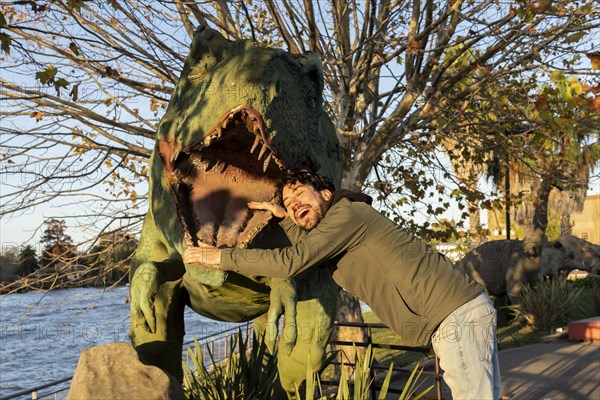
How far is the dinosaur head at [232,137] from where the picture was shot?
3.12 metres

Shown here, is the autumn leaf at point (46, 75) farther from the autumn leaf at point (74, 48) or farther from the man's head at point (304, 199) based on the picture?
the man's head at point (304, 199)

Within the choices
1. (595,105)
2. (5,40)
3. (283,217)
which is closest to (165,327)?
(283,217)

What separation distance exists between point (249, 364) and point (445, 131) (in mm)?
4403

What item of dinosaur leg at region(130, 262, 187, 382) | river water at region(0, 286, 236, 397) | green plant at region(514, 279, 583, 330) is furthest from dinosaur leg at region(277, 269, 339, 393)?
green plant at region(514, 279, 583, 330)

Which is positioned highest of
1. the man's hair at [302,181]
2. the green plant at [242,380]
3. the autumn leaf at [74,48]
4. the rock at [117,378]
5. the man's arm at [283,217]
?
the autumn leaf at [74,48]

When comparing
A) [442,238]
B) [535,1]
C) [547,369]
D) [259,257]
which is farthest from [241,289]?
[547,369]

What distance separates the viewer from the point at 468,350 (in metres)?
2.99

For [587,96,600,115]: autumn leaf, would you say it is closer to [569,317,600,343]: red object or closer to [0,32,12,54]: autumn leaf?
[0,32,12,54]: autumn leaf

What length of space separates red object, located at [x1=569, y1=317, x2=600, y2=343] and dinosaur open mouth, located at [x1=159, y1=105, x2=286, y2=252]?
10.1 m

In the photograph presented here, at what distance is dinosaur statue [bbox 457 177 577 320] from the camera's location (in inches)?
589

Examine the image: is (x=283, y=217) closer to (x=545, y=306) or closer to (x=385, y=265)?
(x=385, y=265)

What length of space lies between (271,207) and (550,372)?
23.4 feet

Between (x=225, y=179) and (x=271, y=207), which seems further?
(x=225, y=179)

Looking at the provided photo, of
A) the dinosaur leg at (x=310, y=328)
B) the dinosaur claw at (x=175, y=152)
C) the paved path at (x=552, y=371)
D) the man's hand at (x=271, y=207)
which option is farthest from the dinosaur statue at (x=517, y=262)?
the dinosaur claw at (x=175, y=152)
